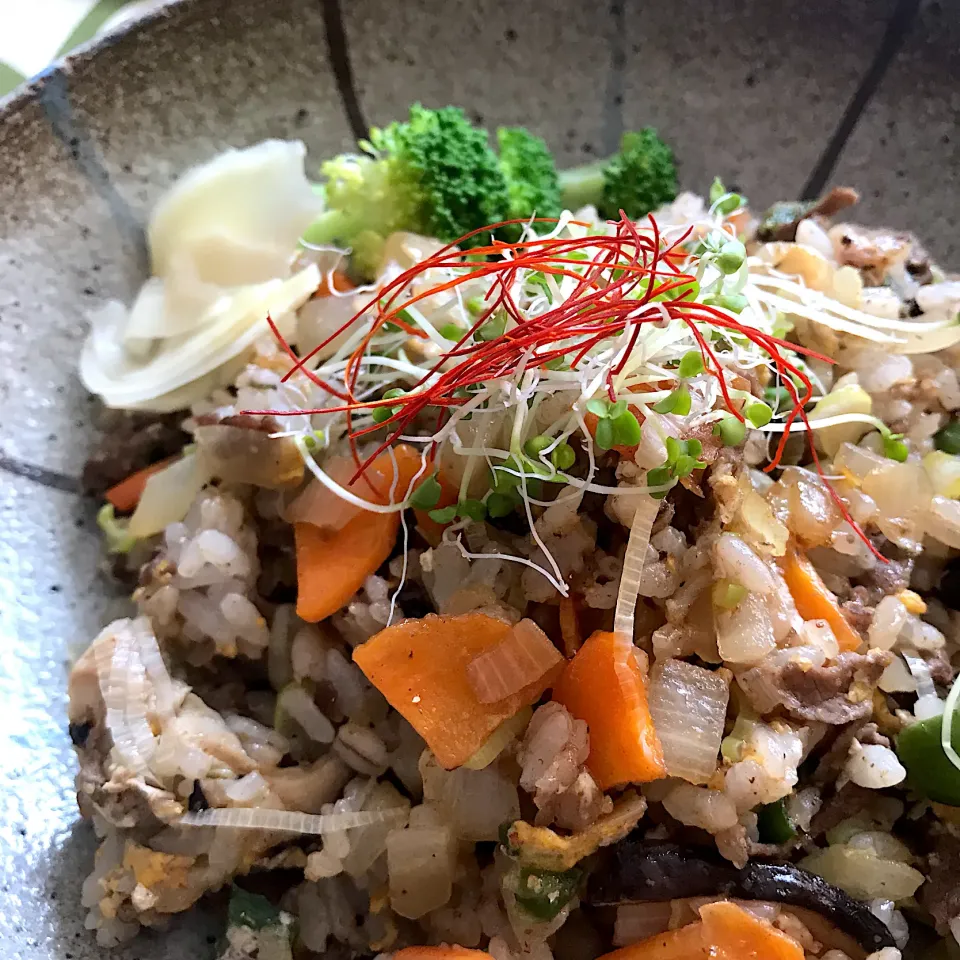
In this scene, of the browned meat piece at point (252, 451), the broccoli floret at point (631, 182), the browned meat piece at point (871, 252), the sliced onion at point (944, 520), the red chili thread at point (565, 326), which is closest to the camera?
the red chili thread at point (565, 326)

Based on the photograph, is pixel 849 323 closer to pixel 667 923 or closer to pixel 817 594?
pixel 817 594

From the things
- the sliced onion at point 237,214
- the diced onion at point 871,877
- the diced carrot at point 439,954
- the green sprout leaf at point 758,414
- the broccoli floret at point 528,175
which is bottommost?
the diced onion at point 871,877

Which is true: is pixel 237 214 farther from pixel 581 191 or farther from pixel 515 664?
pixel 515 664

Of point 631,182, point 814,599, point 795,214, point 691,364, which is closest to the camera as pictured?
point 691,364

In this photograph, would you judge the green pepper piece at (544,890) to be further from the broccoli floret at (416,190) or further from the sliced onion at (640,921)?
the broccoli floret at (416,190)

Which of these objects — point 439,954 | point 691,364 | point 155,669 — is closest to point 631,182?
point 691,364

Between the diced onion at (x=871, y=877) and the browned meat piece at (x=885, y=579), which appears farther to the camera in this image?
the browned meat piece at (x=885, y=579)

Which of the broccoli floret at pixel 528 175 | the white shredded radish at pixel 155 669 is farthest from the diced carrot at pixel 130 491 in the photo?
the broccoli floret at pixel 528 175
